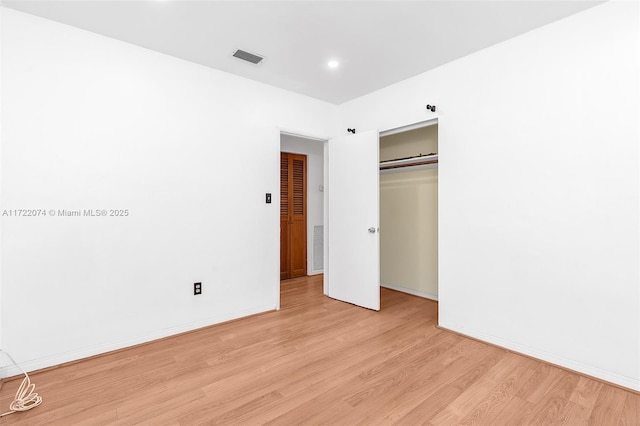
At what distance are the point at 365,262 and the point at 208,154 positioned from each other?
2.11 m

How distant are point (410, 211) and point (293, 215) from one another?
195cm

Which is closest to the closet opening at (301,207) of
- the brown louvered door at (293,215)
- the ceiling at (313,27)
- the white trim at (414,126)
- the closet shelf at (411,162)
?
the brown louvered door at (293,215)

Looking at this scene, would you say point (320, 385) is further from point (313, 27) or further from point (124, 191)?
point (313, 27)

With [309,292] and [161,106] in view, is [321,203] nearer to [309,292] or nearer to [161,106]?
[309,292]

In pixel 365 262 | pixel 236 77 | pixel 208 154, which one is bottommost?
pixel 365 262

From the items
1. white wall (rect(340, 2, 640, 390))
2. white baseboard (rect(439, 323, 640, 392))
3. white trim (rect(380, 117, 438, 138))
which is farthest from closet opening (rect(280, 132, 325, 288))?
white baseboard (rect(439, 323, 640, 392))

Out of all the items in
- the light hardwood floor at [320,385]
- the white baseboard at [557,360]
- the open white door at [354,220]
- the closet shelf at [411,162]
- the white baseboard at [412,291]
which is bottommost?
the light hardwood floor at [320,385]

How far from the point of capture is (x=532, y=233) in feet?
8.02

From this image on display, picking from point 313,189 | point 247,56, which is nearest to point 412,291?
point 313,189

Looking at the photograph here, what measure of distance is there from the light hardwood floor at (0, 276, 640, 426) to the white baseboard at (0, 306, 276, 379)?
7 cm

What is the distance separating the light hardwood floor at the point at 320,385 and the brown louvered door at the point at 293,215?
2200mm

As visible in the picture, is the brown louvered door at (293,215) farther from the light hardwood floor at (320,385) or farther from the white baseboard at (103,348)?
the light hardwood floor at (320,385)

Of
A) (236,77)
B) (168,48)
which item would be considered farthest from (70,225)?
(236,77)

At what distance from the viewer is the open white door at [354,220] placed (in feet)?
11.5
